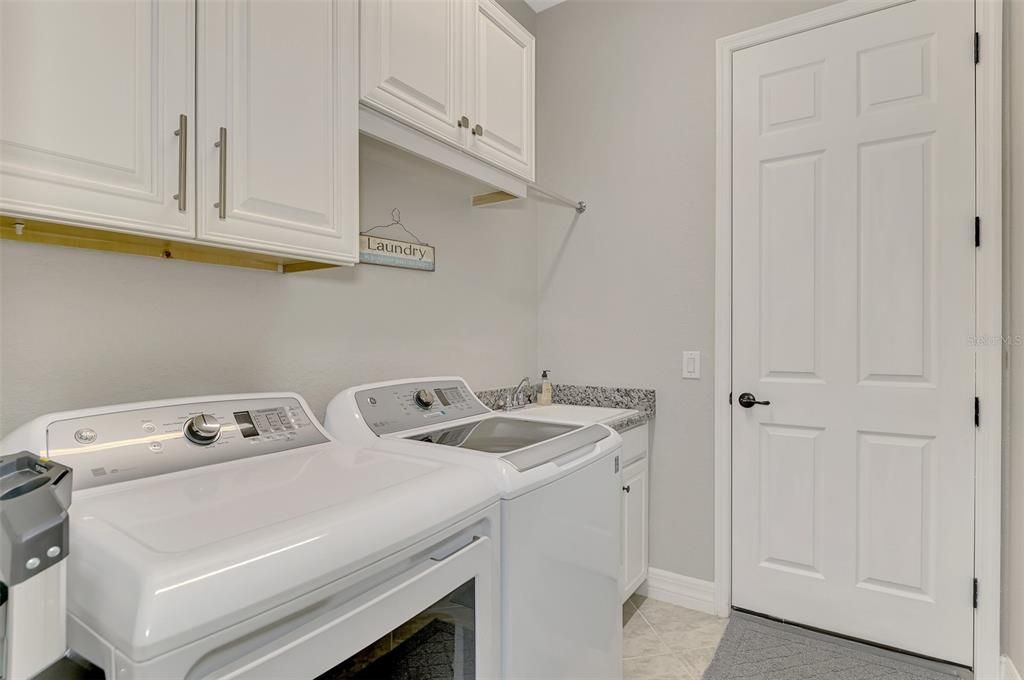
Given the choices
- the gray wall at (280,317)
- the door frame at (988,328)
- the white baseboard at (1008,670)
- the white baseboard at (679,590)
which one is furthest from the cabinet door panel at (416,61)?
the white baseboard at (1008,670)

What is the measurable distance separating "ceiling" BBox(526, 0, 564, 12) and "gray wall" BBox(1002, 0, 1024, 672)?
1.85 meters

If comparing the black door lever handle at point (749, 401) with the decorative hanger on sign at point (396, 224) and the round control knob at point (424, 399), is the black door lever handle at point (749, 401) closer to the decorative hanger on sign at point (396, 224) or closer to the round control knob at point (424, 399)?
the round control knob at point (424, 399)

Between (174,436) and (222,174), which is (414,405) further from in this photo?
(222,174)

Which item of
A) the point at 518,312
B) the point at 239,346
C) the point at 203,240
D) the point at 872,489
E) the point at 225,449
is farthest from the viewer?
the point at 518,312

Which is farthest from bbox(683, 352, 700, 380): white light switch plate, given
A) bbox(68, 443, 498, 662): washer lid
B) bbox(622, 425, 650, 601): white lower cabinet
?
bbox(68, 443, 498, 662): washer lid

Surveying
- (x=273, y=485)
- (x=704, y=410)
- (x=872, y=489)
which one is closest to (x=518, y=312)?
(x=704, y=410)

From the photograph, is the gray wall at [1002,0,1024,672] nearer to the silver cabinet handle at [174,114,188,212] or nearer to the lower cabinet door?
the lower cabinet door

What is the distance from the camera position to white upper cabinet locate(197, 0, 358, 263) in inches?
41.7

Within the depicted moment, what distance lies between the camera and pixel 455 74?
1666 millimetres

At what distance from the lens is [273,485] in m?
0.97

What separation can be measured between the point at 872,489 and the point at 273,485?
2.13 meters

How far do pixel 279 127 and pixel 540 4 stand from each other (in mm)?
2151

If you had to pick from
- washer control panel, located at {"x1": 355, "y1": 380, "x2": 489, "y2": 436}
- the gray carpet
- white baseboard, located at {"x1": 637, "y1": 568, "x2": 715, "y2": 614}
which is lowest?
the gray carpet

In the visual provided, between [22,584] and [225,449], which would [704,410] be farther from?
[22,584]
